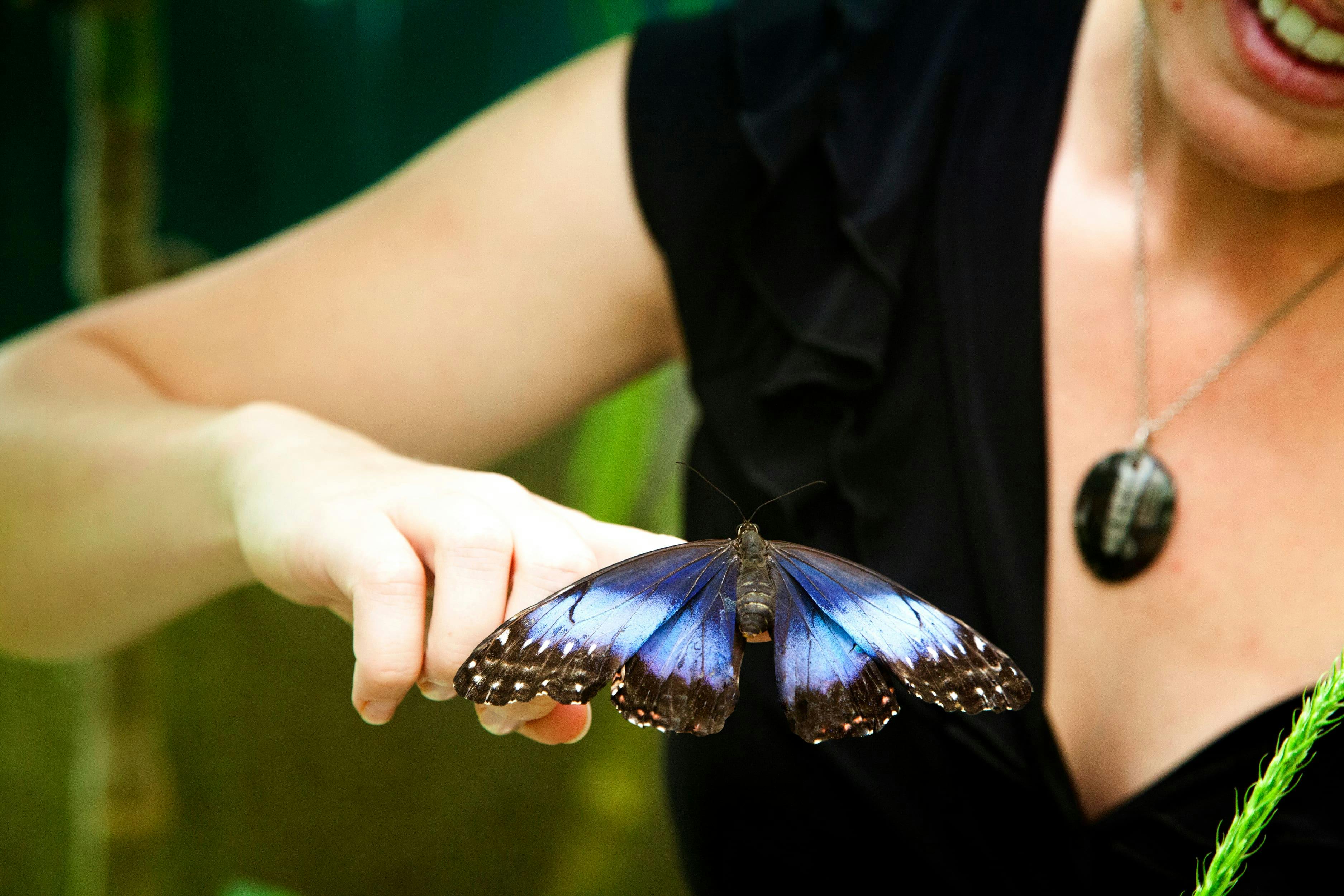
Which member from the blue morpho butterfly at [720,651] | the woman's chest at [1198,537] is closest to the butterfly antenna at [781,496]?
the woman's chest at [1198,537]

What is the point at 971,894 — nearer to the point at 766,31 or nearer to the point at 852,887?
the point at 852,887

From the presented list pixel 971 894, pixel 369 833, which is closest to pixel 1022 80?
pixel 971 894

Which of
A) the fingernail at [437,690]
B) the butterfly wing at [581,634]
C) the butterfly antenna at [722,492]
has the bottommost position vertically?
the butterfly antenna at [722,492]

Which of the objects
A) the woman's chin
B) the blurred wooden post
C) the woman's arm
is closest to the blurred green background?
the blurred wooden post

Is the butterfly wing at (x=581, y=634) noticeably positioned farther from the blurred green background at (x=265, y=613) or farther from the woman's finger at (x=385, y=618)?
the blurred green background at (x=265, y=613)

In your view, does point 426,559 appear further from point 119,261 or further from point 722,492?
point 119,261

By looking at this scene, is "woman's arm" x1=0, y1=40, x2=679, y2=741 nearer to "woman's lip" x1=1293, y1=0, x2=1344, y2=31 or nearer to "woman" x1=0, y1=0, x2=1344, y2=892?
"woman" x1=0, y1=0, x2=1344, y2=892

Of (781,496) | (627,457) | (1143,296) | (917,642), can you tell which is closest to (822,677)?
(917,642)
